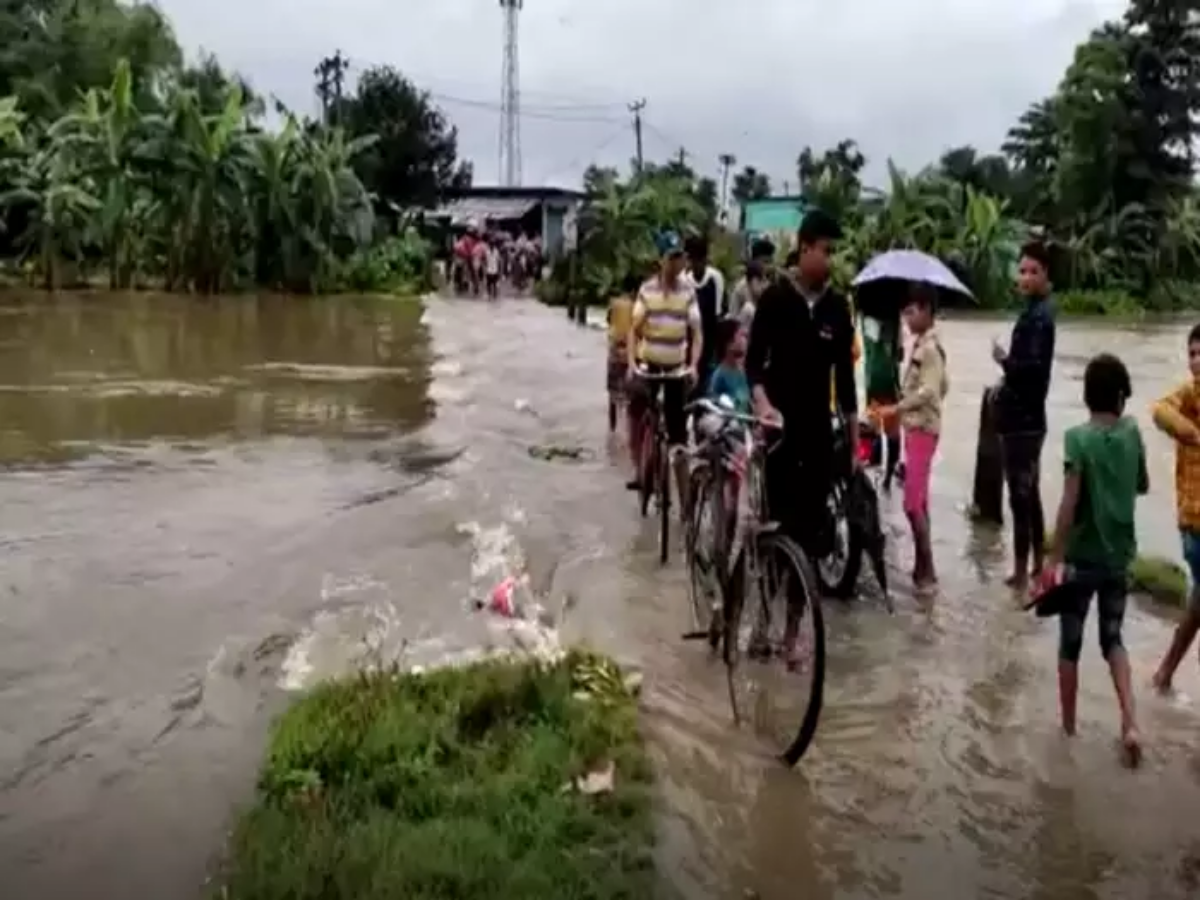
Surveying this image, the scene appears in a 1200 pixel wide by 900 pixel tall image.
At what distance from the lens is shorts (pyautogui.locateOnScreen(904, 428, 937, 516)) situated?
8617 millimetres

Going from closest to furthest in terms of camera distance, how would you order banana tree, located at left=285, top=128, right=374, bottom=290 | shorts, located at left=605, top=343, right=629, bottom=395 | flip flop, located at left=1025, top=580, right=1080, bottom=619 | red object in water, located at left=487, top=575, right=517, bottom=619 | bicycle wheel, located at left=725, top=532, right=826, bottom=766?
bicycle wheel, located at left=725, top=532, right=826, bottom=766 < flip flop, located at left=1025, top=580, right=1080, bottom=619 < red object in water, located at left=487, top=575, right=517, bottom=619 < shorts, located at left=605, top=343, right=629, bottom=395 < banana tree, located at left=285, top=128, right=374, bottom=290

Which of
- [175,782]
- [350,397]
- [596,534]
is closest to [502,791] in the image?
[175,782]

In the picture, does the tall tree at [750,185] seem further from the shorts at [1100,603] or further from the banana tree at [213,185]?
the shorts at [1100,603]

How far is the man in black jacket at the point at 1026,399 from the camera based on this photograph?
8234 millimetres

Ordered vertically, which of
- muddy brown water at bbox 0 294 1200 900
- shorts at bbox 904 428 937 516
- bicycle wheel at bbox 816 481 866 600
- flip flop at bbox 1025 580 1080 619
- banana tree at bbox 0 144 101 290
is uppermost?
banana tree at bbox 0 144 101 290

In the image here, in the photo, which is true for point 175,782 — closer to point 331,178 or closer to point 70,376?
point 70,376

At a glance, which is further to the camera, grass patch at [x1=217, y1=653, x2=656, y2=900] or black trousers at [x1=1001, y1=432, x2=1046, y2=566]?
black trousers at [x1=1001, y1=432, x2=1046, y2=566]

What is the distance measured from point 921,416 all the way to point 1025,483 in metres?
0.67

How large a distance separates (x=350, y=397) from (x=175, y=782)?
1220 cm

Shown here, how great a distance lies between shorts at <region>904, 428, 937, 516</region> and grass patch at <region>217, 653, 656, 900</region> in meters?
2.80

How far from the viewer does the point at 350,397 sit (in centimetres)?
1762

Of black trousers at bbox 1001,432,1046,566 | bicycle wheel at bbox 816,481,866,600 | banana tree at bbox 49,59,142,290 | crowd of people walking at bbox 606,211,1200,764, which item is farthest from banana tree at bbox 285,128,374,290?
black trousers at bbox 1001,432,1046,566

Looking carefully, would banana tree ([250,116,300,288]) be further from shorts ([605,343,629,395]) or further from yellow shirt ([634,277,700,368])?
yellow shirt ([634,277,700,368])

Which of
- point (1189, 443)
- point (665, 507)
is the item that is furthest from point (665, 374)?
point (1189, 443)
